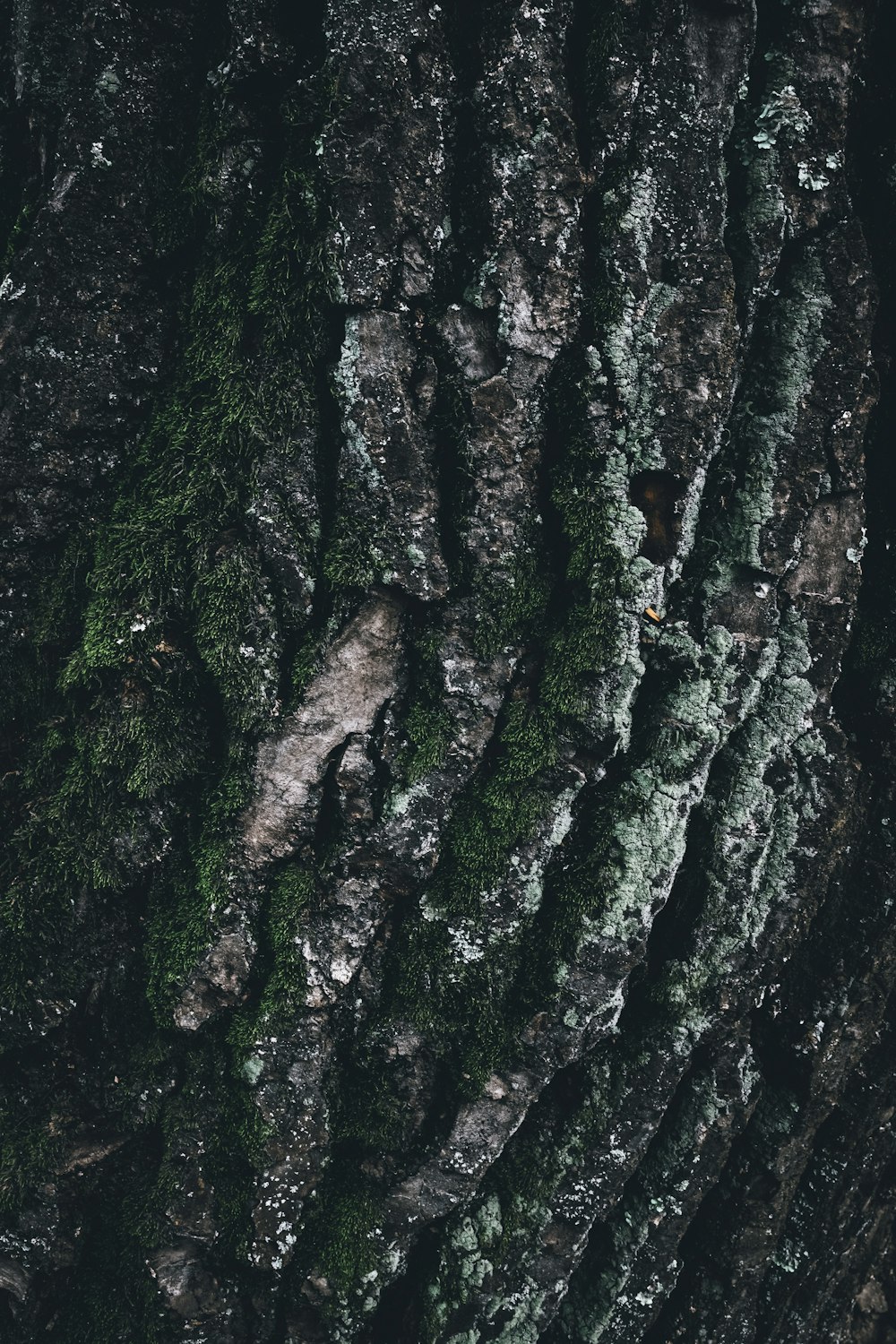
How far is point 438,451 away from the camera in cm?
246

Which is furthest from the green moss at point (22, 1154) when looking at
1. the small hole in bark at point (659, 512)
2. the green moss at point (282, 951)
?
the small hole in bark at point (659, 512)

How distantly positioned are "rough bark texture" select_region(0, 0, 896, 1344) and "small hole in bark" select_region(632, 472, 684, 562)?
1 cm

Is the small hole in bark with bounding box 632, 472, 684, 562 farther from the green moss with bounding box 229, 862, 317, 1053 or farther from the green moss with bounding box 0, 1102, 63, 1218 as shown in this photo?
the green moss with bounding box 0, 1102, 63, 1218

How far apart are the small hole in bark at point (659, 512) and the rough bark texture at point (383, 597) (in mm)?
13

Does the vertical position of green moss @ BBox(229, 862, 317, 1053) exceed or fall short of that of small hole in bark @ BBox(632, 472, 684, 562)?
it falls short

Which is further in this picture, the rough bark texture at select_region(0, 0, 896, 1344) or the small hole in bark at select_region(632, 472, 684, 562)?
the small hole in bark at select_region(632, 472, 684, 562)

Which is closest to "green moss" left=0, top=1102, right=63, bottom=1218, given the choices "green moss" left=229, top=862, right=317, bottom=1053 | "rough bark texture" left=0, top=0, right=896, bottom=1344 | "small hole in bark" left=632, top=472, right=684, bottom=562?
"rough bark texture" left=0, top=0, right=896, bottom=1344

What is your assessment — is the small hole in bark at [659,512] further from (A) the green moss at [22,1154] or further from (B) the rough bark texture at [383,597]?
(A) the green moss at [22,1154]

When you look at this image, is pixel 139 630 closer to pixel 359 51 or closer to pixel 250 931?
pixel 250 931

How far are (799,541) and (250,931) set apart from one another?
233 centimetres

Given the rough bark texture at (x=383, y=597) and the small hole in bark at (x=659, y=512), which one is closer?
the rough bark texture at (x=383, y=597)

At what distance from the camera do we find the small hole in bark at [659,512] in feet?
8.41

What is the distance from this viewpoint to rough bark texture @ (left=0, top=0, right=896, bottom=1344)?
7.88 ft

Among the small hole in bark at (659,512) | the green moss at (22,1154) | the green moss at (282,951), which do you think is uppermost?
the small hole in bark at (659,512)
